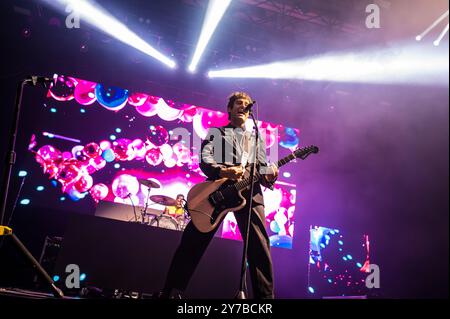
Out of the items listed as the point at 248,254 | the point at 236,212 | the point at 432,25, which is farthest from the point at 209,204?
the point at 432,25

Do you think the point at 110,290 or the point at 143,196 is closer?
the point at 110,290

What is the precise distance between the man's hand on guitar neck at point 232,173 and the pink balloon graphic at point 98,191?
3998 millimetres

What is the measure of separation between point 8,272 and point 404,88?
8163 mm

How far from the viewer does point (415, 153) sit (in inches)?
297

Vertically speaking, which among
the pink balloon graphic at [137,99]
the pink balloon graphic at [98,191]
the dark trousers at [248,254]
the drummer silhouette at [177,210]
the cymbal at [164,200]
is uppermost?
the pink balloon graphic at [137,99]

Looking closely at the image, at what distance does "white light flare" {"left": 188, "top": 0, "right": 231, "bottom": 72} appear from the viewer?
648 cm

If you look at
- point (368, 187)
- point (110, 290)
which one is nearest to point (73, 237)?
point (110, 290)

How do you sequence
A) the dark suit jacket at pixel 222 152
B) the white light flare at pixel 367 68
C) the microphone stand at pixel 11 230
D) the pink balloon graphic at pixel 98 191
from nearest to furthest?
the microphone stand at pixel 11 230 → the dark suit jacket at pixel 222 152 → the pink balloon graphic at pixel 98 191 → the white light flare at pixel 367 68

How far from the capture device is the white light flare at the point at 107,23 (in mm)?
6504

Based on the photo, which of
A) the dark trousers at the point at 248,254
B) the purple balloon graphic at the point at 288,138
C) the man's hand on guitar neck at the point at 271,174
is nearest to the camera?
the dark trousers at the point at 248,254

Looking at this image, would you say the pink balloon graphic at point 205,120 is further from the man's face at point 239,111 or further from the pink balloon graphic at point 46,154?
the man's face at point 239,111

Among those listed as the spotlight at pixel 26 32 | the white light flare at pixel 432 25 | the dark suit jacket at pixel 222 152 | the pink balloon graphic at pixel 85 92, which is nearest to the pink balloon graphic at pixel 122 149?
the pink balloon graphic at pixel 85 92

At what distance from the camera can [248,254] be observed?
287 centimetres
